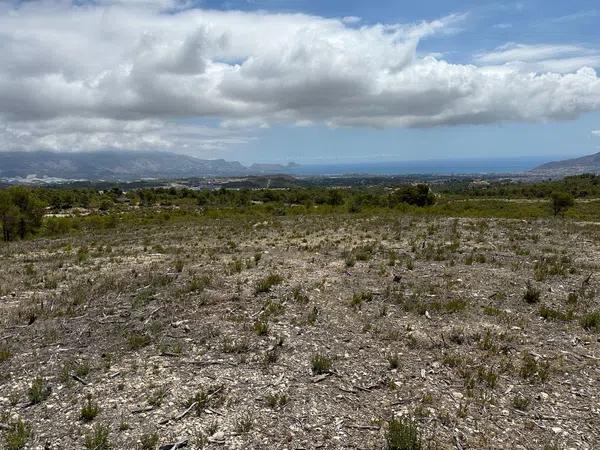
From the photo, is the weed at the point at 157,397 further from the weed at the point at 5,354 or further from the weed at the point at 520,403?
the weed at the point at 520,403

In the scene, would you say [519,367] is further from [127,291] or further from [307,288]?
[127,291]

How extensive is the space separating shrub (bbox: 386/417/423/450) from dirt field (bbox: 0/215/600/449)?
Result: 220 millimetres

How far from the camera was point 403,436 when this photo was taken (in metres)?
6.29

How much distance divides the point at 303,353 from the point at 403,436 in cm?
347

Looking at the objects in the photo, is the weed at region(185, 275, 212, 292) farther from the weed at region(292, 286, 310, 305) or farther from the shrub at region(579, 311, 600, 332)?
the shrub at region(579, 311, 600, 332)

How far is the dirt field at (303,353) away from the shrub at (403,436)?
22cm

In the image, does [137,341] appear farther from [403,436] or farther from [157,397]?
[403,436]

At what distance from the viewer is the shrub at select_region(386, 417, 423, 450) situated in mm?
6219

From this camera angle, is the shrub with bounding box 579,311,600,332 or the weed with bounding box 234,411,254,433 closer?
the weed with bounding box 234,411,254,433

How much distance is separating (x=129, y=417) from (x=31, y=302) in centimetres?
773

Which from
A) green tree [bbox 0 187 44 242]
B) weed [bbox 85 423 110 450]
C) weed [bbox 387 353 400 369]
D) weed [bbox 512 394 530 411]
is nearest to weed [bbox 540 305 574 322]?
weed [bbox 512 394 530 411]

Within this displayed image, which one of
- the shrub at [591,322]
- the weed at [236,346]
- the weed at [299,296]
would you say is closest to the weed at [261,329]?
the weed at [236,346]

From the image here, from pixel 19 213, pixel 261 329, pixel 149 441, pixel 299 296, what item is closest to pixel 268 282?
pixel 299 296

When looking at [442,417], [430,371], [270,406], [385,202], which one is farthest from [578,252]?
[385,202]
